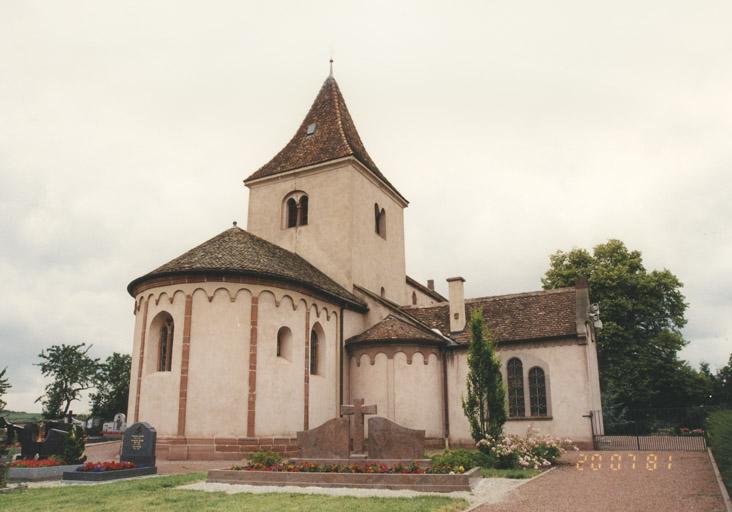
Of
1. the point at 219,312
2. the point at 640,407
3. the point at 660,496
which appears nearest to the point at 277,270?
the point at 219,312

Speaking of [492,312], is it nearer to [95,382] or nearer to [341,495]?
[341,495]

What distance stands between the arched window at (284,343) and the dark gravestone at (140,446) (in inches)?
245

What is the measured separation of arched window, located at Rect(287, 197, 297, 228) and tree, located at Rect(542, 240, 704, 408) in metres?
21.5

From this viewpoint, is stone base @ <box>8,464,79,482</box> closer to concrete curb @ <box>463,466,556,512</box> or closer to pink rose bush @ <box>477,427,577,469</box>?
concrete curb @ <box>463,466,556,512</box>

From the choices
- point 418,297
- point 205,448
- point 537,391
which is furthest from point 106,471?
point 418,297

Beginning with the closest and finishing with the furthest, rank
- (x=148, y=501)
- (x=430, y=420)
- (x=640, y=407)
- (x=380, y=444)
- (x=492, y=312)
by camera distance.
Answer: (x=148, y=501), (x=380, y=444), (x=430, y=420), (x=492, y=312), (x=640, y=407)

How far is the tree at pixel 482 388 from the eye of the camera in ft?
61.3

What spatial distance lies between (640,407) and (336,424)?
95.3 ft

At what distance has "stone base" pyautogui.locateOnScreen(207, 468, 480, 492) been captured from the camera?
12.9 meters

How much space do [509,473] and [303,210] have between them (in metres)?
18.5

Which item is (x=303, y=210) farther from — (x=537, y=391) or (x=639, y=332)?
(x=639, y=332)

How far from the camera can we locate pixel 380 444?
16.1 meters

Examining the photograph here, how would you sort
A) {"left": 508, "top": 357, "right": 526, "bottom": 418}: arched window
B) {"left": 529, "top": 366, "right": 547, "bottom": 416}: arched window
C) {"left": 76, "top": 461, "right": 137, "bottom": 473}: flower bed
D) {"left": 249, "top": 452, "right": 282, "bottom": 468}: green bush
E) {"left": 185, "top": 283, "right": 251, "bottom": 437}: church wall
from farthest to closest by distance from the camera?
{"left": 508, "top": 357, "right": 526, "bottom": 418}: arched window < {"left": 529, "top": 366, "right": 547, "bottom": 416}: arched window < {"left": 185, "top": 283, "right": 251, "bottom": 437}: church wall < {"left": 76, "top": 461, "right": 137, "bottom": 473}: flower bed < {"left": 249, "top": 452, "right": 282, "bottom": 468}: green bush

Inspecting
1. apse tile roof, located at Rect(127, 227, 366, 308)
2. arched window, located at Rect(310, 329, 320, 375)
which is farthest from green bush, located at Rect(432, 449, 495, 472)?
apse tile roof, located at Rect(127, 227, 366, 308)
